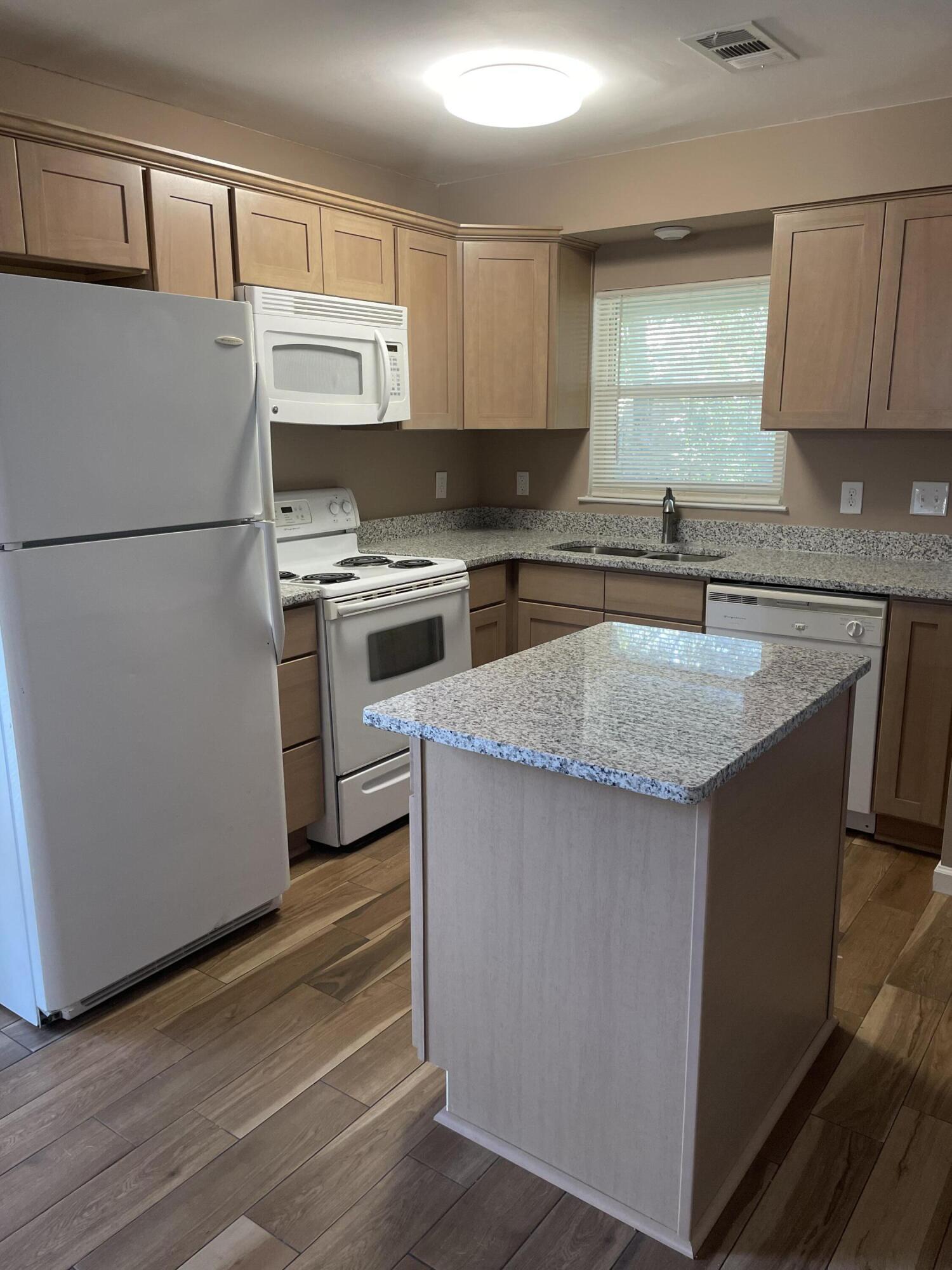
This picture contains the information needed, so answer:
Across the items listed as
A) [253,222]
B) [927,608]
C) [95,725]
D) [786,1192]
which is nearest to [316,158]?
[253,222]

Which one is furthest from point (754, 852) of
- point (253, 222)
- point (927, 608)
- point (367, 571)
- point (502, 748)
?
Result: point (253, 222)

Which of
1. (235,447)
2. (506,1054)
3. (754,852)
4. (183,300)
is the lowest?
(506,1054)

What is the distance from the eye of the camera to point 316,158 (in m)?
3.65

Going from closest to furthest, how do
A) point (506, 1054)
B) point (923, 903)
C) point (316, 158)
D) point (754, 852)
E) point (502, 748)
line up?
point (502, 748) → point (754, 852) → point (506, 1054) → point (923, 903) → point (316, 158)

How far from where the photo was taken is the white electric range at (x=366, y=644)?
3.00m

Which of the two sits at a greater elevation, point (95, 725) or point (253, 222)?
point (253, 222)

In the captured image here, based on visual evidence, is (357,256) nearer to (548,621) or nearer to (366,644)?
(366,644)

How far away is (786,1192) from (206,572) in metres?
1.85

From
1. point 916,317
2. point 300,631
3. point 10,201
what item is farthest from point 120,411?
point 916,317

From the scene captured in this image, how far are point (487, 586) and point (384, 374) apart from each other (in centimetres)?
92

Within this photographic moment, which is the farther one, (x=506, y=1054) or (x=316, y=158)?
(x=316, y=158)

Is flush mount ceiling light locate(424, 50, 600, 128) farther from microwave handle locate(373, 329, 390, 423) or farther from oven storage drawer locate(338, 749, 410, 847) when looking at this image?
oven storage drawer locate(338, 749, 410, 847)

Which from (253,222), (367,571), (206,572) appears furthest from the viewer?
(367,571)

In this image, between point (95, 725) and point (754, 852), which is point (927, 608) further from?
point (95, 725)
